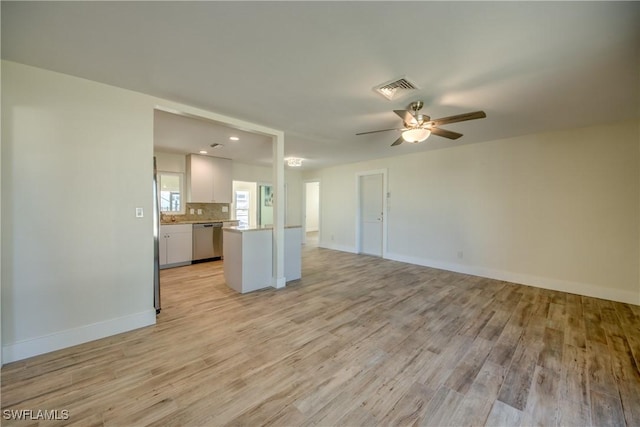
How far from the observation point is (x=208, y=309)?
308 centimetres

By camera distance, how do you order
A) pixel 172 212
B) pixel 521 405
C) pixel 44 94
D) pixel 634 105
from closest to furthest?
pixel 521 405 < pixel 44 94 < pixel 634 105 < pixel 172 212

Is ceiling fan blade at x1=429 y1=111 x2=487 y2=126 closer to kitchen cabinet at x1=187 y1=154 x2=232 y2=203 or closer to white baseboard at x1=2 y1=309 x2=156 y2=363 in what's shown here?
white baseboard at x1=2 y1=309 x2=156 y2=363

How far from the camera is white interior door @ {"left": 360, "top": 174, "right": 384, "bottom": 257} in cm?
620

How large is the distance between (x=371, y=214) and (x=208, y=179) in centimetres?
402

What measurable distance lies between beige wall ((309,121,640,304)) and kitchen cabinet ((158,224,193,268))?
461cm

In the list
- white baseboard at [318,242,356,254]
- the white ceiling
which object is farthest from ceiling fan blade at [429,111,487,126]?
white baseboard at [318,242,356,254]

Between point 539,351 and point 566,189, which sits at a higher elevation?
point 566,189

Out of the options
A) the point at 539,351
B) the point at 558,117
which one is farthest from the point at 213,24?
the point at 558,117

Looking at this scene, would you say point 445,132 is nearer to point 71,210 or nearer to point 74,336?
point 71,210

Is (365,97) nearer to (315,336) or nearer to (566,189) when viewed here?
(315,336)

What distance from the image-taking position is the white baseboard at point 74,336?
2051 millimetres

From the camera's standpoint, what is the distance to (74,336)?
229 cm

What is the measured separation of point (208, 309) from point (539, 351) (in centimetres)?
343

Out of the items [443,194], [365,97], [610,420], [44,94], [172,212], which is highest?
[365,97]
